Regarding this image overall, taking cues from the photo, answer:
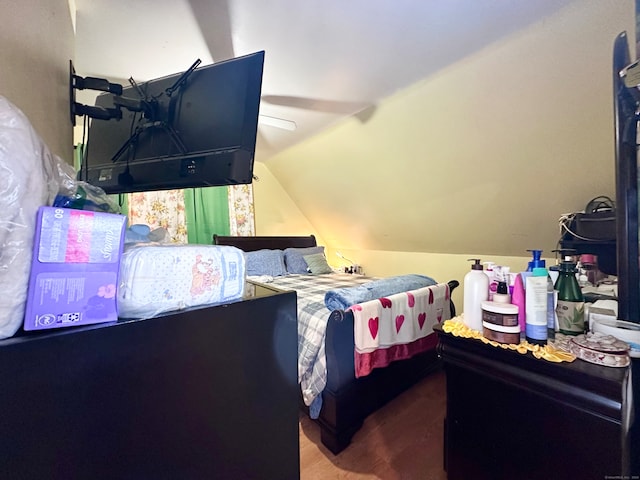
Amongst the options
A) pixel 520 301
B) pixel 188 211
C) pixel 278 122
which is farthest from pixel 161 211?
pixel 520 301

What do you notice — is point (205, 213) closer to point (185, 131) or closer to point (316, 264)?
point (316, 264)

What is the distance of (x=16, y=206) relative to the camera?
1.36 ft

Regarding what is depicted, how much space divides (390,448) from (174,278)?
5.68ft

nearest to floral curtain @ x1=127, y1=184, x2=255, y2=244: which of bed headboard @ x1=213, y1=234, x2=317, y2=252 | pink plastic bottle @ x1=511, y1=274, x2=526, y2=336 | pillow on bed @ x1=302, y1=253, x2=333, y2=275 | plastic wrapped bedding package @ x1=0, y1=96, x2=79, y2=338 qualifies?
bed headboard @ x1=213, y1=234, x2=317, y2=252

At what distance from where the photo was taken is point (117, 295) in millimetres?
538

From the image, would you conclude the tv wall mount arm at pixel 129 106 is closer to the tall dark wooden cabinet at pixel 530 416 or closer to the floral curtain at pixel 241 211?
the tall dark wooden cabinet at pixel 530 416

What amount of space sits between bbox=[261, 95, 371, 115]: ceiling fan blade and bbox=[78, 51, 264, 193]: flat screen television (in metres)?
1.34

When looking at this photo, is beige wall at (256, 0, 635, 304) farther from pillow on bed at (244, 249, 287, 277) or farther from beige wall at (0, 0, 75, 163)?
beige wall at (0, 0, 75, 163)

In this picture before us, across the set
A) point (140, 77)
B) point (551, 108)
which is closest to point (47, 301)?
point (140, 77)

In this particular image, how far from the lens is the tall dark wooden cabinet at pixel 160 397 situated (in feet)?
1.42

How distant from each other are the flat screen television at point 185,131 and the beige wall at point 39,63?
17 cm

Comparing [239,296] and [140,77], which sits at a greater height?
[140,77]

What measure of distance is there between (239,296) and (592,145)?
A: 2.37m

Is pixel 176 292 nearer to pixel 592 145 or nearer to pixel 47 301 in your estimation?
pixel 47 301
